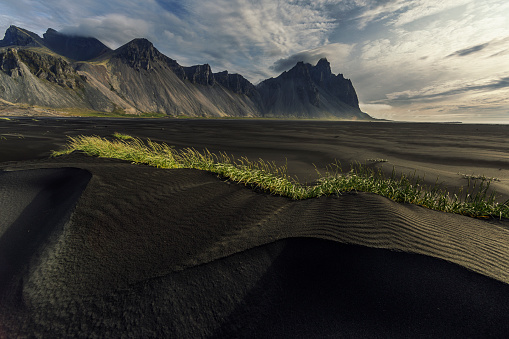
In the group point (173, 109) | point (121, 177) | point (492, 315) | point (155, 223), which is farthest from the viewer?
point (173, 109)

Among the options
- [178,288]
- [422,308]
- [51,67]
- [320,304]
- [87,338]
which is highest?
[51,67]

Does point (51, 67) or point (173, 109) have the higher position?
point (51, 67)

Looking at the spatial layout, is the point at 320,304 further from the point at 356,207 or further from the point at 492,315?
the point at 356,207

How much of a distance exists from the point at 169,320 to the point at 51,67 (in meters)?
194

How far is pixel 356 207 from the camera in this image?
14.9 feet

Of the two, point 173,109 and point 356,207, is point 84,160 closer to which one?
point 356,207

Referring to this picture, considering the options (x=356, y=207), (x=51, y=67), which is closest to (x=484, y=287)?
(x=356, y=207)

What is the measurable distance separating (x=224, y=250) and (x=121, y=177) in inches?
179

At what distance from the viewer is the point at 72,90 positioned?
130 meters

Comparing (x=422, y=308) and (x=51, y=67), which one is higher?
(x=51, y=67)

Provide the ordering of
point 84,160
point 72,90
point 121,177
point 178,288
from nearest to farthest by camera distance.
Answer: point 178,288
point 121,177
point 84,160
point 72,90

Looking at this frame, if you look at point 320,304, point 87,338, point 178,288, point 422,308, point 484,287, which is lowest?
point 87,338

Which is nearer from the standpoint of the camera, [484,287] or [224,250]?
[484,287]

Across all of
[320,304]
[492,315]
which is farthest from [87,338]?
[492,315]
